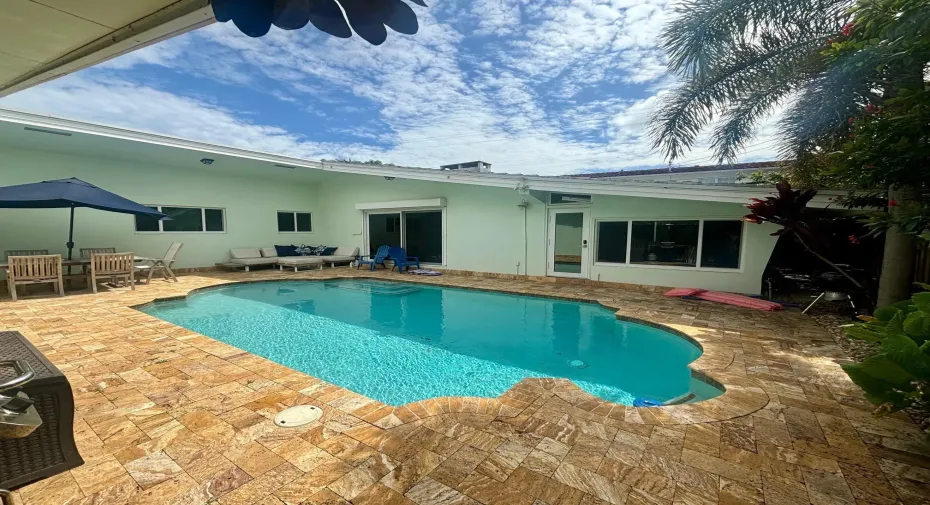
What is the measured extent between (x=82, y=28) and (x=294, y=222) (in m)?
13.1

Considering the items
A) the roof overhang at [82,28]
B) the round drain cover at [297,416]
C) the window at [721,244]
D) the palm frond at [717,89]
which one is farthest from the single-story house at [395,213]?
the roof overhang at [82,28]

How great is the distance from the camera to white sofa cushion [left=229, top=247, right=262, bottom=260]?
11812 mm

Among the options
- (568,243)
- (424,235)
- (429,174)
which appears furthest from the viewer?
(424,235)

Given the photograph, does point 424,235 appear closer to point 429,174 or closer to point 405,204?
point 405,204

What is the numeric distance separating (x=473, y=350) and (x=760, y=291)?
21.7 ft

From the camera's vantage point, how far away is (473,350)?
18.0 feet

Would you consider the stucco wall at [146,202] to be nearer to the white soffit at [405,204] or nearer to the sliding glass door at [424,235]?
the white soffit at [405,204]

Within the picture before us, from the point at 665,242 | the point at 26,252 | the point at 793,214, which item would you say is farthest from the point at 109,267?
the point at 793,214

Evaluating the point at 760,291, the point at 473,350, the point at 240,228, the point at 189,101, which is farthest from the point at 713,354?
the point at 189,101

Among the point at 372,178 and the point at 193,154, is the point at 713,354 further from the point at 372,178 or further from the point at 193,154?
the point at 193,154

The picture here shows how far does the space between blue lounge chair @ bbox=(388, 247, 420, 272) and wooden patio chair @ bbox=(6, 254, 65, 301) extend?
7.55 meters

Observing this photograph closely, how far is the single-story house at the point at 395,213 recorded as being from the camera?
7.96 m

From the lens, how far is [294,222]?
1409cm

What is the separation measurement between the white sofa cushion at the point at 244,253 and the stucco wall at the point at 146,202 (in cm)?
48
